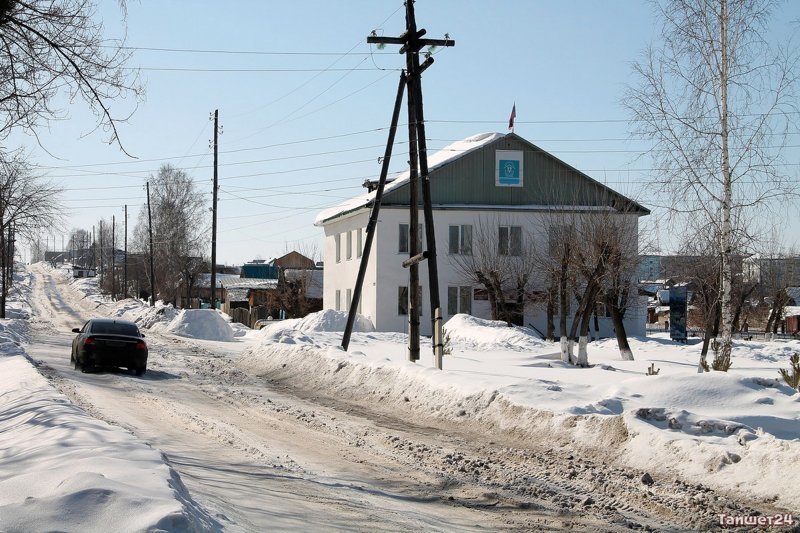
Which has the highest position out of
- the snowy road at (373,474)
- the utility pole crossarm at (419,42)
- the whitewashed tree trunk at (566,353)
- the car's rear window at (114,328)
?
the utility pole crossarm at (419,42)

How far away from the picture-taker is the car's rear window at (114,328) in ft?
73.0

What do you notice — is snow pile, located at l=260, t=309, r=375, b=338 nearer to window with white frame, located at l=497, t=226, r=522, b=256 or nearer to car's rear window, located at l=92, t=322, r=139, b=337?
window with white frame, located at l=497, t=226, r=522, b=256

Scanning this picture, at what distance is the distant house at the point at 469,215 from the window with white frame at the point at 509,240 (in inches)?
2.0

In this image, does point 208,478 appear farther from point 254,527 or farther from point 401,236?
point 401,236

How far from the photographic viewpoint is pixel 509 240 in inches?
1671

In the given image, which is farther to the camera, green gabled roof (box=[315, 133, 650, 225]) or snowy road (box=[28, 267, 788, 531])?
green gabled roof (box=[315, 133, 650, 225])

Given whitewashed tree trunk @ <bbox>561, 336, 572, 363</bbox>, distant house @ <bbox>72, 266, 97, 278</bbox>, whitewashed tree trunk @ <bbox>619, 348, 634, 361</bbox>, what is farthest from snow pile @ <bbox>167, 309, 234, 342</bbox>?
distant house @ <bbox>72, 266, 97, 278</bbox>

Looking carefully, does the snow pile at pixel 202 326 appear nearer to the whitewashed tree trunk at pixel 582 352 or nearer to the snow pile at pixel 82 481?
the whitewashed tree trunk at pixel 582 352

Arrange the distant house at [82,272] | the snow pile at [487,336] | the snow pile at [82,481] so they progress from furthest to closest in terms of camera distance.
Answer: the distant house at [82,272] < the snow pile at [487,336] < the snow pile at [82,481]

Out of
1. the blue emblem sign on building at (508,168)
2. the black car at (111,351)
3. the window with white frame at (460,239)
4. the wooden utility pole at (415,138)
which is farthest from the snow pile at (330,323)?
the wooden utility pole at (415,138)

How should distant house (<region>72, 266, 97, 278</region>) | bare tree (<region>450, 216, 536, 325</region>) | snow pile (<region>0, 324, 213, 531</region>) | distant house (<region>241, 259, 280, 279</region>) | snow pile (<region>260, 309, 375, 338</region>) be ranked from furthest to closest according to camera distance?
distant house (<region>72, 266, 97, 278</region>) → distant house (<region>241, 259, 280, 279</region>) → bare tree (<region>450, 216, 536, 325</region>) → snow pile (<region>260, 309, 375, 338</region>) → snow pile (<region>0, 324, 213, 531</region>)

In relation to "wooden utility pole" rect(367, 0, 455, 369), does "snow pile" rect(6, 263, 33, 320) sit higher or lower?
lower

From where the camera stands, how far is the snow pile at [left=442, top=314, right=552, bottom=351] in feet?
105

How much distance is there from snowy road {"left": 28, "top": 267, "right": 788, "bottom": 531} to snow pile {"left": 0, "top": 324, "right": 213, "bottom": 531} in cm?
49
